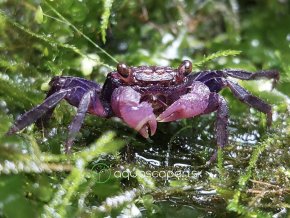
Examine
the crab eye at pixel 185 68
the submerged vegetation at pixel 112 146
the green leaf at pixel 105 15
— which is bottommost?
the submerged vegetation at pixel 112 146

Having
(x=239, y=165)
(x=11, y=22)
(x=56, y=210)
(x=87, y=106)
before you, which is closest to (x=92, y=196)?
(x=56, y=210)

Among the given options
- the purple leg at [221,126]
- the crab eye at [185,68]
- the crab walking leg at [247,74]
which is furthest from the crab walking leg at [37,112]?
the crab walking leg at [247,74]

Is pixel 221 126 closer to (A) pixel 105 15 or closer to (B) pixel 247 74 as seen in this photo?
(B) pixel 247 74

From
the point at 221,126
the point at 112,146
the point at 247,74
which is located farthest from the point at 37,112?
the point at 247,74

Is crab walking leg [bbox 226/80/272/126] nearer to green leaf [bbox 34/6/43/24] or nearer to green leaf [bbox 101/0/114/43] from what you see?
green leaf [bbox 101/0/114/43]

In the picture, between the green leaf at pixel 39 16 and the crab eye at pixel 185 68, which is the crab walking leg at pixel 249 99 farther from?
the green leaf at pixel 39 16

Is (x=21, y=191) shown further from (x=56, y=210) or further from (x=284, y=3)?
(x=284, y=3)

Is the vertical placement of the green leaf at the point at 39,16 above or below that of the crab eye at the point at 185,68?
above

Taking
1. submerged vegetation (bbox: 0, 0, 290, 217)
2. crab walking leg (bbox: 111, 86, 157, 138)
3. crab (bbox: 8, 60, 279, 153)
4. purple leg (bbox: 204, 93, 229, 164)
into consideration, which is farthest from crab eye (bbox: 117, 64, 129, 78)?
purple leg (bbox: 204, 93, 229, 164)
